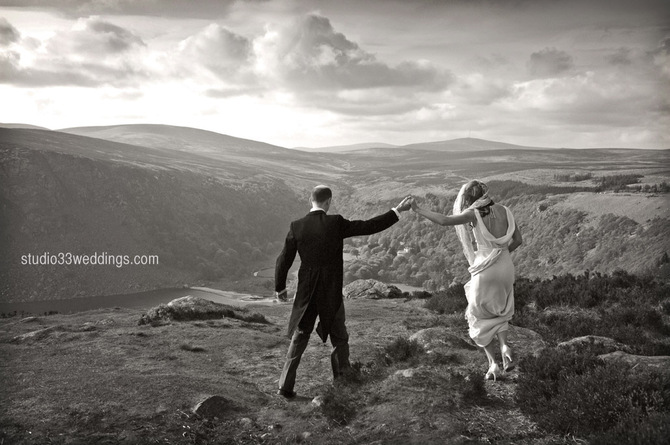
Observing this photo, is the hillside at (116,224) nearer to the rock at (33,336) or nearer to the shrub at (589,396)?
the rock at (33,336)

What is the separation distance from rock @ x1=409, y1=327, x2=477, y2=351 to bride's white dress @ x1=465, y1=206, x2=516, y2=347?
1.67 meters

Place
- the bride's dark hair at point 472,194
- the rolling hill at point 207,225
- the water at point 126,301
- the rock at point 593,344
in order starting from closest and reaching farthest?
the bride's dark hair at point 472,194 < the rock at point 593,344 < the rolling hill at point 207,225 < the water at point 126,301

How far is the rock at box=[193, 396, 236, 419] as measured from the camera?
18.8 ft

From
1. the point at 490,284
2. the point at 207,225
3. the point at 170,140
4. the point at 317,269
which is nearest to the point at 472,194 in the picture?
the point at 490,284

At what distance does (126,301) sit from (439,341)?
119 feet

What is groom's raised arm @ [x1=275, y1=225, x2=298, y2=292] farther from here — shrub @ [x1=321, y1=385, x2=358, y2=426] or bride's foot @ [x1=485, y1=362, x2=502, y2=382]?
bride's foot @ [x1=485, y1=362, x2=502, y2=382]

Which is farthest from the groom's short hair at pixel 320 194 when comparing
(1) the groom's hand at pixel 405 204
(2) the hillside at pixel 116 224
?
(2) the hillside at pixel 116 224

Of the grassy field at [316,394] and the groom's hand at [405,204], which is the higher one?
the groom's hand at [405,204]

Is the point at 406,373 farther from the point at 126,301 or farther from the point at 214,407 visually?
the point at 126,301

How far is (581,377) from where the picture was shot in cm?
511

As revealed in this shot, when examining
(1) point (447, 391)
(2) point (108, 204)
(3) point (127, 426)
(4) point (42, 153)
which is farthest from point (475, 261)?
(4) point (42, 153)

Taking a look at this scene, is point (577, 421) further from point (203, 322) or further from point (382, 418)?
point (203, 322)

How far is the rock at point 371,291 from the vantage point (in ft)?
66.7

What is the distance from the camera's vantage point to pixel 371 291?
67.8 ft
